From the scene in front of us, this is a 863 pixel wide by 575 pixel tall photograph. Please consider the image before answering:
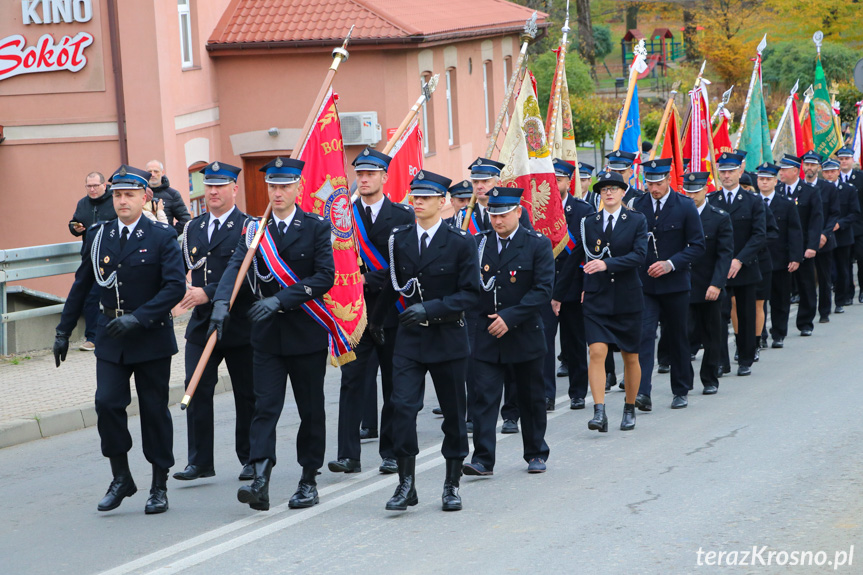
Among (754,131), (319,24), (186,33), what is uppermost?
(319,24)

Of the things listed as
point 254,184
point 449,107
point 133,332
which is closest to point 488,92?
point 449,107

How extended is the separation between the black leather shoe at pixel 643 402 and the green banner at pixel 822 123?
12.3 metres

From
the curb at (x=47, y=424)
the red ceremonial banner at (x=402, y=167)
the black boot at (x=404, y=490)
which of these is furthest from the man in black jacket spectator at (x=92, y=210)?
the black boot at (x=404, y=490)

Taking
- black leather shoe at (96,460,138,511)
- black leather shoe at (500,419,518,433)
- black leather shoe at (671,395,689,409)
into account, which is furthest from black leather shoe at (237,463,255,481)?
black leather shoe at (671,395,689,409)

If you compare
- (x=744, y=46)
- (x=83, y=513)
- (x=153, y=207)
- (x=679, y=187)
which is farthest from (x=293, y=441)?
(x=744, y=46)

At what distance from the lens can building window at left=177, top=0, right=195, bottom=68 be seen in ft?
68.5

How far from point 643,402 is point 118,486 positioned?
464 cm

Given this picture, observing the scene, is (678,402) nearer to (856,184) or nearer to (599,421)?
(599,421)

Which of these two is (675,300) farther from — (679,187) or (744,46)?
(744,46)

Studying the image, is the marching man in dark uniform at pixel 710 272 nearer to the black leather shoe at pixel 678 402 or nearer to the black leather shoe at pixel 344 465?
the black leather shoe at pixel 678 402

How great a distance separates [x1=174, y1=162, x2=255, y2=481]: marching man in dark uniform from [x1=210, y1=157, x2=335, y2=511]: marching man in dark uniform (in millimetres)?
677

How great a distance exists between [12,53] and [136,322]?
45.3 ft

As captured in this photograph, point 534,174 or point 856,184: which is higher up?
point 534,174

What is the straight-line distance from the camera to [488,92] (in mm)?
28469
